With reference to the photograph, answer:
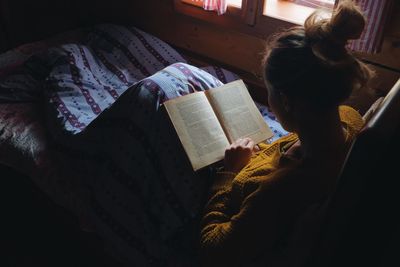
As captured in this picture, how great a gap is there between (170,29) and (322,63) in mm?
1490

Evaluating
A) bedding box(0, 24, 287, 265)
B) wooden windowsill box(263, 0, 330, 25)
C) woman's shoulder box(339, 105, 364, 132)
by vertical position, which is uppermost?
wooden windowsill box(263, 0, 330, 25)

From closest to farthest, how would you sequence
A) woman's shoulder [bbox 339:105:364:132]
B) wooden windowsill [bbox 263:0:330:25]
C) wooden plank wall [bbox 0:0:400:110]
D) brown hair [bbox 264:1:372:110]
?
brown hair [bbox 264:1:372:110]
woman's shoulder [bbox 339:105:364:132]
wooden plank wall [bbox 0:0:400:110]
wooden windowsill [bbox 263:0:330:25]

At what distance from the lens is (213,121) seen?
4.04 feet

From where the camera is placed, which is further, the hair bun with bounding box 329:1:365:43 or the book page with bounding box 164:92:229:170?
the book page with bounding box 164:92:229:170

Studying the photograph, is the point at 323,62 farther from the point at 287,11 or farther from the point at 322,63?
the point at 287,11

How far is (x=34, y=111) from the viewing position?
1603mm

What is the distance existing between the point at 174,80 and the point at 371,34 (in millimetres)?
728

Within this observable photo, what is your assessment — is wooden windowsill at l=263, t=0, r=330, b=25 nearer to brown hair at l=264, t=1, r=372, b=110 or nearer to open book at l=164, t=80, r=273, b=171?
open book at l=164, t=80, r=273, b=171

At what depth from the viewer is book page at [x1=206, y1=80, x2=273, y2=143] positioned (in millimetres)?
1260

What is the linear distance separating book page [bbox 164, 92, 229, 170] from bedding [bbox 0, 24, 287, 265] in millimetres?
35

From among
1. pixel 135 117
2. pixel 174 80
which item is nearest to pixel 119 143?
pixel 135 117

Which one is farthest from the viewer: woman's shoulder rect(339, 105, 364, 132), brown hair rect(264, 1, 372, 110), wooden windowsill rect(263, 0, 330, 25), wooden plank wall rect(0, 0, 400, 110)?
wooden windowsill rect(263, 0, 330, 25)

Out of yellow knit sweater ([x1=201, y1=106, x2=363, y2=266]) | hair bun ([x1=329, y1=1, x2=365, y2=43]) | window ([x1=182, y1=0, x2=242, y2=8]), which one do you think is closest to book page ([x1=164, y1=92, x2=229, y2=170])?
yellow knit sweater ([x1=201, y1=106, x2=363, y2=266])

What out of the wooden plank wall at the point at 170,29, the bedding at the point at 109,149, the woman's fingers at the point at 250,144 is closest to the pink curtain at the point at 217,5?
the wooden plank wall at the point at 170,29
